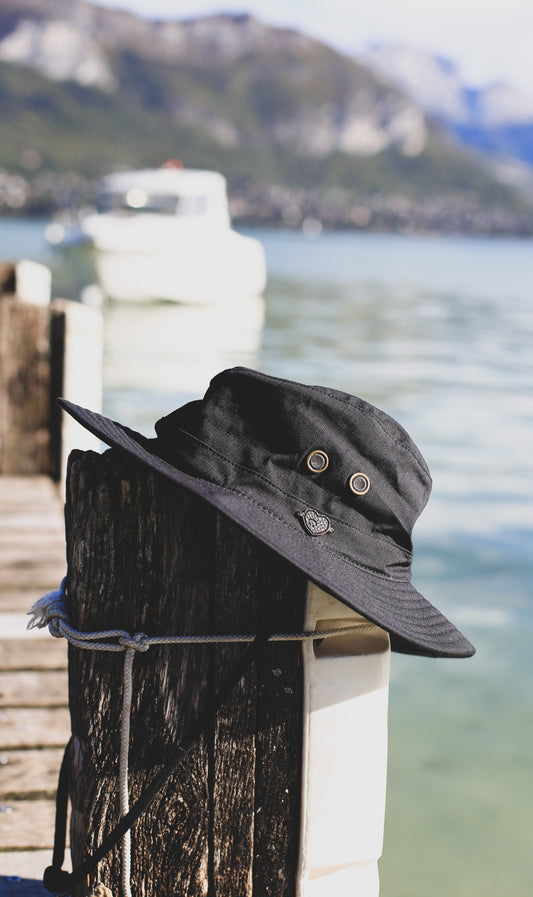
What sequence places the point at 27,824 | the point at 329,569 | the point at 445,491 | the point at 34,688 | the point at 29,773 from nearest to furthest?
the point at 329,569, the point at 27,824, the point at 29,773, the point at 34,688, the point at 445,491

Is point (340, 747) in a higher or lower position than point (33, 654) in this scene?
higher

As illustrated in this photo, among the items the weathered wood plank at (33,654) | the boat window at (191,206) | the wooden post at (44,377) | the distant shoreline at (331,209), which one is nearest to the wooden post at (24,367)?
the wooden post at (44,377)

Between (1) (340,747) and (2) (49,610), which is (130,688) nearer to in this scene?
(2) (49,610)

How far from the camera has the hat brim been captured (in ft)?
5.69

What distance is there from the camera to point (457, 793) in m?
4.93

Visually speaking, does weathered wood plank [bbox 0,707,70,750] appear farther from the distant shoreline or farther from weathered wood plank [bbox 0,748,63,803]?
the distant shoreline

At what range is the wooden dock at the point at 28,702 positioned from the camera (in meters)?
2.69

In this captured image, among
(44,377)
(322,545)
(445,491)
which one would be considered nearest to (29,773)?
(322,545)

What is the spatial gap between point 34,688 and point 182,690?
184 cm

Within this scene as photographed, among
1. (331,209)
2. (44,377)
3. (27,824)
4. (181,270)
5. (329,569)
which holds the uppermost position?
(331,209)

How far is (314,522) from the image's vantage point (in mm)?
1831

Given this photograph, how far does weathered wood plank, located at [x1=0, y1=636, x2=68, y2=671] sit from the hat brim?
6.59 feet

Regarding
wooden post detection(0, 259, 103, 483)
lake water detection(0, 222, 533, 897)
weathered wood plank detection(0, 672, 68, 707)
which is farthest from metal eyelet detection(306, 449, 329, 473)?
wooden post detection(0, 259, 103, 483)

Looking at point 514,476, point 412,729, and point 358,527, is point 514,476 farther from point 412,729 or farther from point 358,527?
point 358,527
